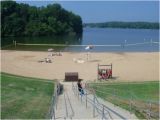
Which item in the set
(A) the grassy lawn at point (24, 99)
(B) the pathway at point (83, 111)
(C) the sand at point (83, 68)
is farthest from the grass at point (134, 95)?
(C) the sand at point (83, 68)

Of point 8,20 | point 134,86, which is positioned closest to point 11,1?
point 8,20

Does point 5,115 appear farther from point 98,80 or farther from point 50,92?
point 98,80

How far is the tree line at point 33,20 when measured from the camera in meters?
118

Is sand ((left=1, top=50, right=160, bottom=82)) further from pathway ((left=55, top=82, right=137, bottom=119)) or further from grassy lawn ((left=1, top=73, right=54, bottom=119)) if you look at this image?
pathway ((left=55, top=82, right=137, bottom=119))

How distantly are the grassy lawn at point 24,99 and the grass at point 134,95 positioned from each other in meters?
2.89

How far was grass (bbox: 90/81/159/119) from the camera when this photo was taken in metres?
17.3

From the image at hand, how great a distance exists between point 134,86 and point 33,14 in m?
107

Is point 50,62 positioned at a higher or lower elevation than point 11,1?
lower

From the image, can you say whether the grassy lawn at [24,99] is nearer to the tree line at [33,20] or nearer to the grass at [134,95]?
the grass at [134,95]

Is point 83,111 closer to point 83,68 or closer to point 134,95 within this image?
point 134,95

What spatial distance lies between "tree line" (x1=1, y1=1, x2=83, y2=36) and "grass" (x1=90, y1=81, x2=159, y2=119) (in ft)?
298

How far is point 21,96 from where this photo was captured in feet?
65.9

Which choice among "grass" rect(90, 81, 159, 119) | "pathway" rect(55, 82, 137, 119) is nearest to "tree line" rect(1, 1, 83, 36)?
"grass" rect(90, 81, 159, 119)

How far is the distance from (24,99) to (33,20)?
111320 mm
